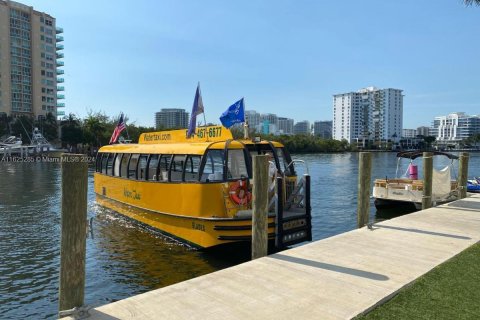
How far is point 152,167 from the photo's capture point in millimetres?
13336

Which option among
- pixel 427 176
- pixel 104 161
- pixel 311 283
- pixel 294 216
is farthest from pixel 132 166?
pixel 427 176

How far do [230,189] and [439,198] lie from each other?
1128cm

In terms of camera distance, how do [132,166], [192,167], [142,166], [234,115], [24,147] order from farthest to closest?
[24,147]
[132,166]
[142,166]
[192,167]
[234,115]

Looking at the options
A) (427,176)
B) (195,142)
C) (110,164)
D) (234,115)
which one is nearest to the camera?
(234,115)

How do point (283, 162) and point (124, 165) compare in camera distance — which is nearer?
point (283, 162)

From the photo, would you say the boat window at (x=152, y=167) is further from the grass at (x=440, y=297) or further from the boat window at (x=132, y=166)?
the grass at (x=440, y=297)

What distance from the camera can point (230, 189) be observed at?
32.2ft

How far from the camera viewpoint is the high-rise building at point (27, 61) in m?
97.7

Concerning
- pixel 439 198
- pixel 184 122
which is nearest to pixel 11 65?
pixel 184 122

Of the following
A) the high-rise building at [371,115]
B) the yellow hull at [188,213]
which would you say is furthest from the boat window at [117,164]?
the high-rise building at [371,115]

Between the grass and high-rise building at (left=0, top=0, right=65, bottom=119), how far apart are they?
10547cm

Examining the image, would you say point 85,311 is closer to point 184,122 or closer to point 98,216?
point 98,216

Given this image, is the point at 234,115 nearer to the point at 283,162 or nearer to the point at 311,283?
the point at 283,162

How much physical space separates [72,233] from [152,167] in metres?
8.32
